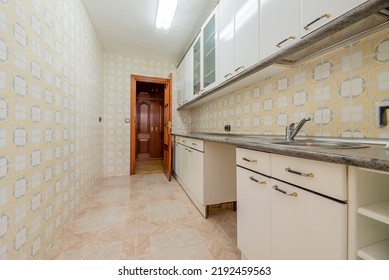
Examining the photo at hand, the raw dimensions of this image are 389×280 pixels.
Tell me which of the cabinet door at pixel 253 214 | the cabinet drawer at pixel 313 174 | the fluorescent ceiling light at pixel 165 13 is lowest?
the cabinet door at pixel 253 214

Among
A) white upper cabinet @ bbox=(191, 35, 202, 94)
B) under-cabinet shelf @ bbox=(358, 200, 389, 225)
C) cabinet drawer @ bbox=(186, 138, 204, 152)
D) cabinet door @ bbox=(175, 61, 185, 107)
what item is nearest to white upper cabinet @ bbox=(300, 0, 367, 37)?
under-cabinet shelf @ bbox=(358, 200, 389, 225)

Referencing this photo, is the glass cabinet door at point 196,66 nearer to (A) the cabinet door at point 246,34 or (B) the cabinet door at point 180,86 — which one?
(B) the cabinet door at point 180,86

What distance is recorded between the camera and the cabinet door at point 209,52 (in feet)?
6.73

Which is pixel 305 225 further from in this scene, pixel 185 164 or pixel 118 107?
pixel 118 107

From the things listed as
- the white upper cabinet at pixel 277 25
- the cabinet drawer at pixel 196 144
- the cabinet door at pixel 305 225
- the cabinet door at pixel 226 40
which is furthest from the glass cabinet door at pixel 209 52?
the cabinet door at pixel 305 225

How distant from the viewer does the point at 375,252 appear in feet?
1.86

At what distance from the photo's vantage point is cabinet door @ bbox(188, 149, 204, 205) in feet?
6.04

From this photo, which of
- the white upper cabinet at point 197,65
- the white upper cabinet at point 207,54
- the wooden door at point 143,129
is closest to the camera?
the white upper cabinet at point 207,54

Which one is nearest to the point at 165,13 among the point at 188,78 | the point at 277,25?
the point at 188,78

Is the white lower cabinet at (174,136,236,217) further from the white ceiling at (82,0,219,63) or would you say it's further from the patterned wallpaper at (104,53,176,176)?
the patterned wallpaper at (104,53,176,176)

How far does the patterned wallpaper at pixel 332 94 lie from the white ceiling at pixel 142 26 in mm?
1385

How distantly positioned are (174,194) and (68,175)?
1.31m
